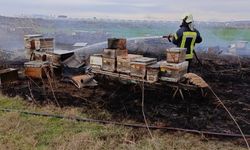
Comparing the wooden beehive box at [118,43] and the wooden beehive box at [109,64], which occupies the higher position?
the wooden beehive box at [118,43]

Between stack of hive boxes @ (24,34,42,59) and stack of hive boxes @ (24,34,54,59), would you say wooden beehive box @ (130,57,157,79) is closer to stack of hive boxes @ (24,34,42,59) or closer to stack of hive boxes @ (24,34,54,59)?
stack of hive boxes @ (24,34,54,59)

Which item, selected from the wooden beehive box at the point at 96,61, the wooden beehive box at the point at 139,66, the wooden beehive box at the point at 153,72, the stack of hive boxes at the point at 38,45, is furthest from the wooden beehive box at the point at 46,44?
the wooden beehive box at the point at 153,72

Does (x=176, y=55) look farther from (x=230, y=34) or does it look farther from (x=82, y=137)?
(x=230, y=34)

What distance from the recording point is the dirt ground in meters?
6.36

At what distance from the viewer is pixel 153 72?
304 inches

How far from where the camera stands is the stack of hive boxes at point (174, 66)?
24.6ft

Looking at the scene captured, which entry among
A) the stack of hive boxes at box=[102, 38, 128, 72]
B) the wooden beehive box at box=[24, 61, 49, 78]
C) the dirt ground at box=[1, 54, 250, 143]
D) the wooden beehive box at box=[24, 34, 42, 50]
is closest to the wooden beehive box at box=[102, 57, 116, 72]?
the stack of hive boxes at box=[102, 38, 128, 72]

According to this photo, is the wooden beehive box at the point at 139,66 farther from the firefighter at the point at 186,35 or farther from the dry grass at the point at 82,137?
the dry grass at the point at 82,137

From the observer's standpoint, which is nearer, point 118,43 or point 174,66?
point 174,66

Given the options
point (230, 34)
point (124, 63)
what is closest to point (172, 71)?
point (124, 63)

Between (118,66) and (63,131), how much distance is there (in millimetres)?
3018

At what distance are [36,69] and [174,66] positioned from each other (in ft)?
13.3

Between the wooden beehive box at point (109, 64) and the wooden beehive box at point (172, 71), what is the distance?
1.33 metres

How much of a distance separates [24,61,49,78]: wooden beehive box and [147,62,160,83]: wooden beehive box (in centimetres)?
321
